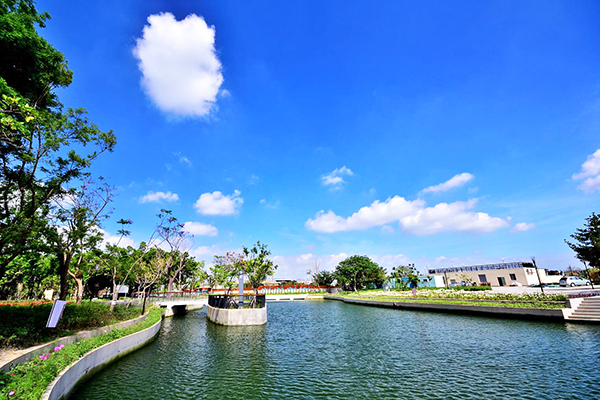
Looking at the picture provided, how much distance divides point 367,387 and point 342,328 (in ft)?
48.9

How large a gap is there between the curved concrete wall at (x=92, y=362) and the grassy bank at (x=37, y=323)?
173 cm

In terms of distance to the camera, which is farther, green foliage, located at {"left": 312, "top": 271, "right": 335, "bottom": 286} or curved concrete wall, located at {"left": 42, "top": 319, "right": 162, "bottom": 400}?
green foliage, located at {"left": 312, "top": 271, "right": 335, "bottom": 286}

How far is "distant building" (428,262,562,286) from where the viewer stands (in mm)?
64137

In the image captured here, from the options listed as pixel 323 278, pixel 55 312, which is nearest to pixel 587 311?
pixel 55 312

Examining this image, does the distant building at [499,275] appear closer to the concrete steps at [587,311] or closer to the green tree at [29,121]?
the concrete steps at [587,311]

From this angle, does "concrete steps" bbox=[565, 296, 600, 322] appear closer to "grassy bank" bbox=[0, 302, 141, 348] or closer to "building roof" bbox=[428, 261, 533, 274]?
"grassy bank" bbox=[0, 302, 141, 348]

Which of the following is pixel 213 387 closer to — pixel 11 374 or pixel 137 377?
pixel 137 377

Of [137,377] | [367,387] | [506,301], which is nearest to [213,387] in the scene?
[137,377]

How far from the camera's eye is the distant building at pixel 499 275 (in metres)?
64.1

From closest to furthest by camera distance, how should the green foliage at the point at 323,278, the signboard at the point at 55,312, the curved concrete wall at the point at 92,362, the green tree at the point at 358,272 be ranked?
the curved concrete wall at the point at 92,362
the signboard at the point at 55,312
the green tree at the point at 358,272
the green foliage at the point at 323,278

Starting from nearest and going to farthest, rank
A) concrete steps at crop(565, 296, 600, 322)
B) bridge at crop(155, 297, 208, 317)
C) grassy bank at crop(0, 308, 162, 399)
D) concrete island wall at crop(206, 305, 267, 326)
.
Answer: grassy bank at crop(0, 308, 162, 399) → concrete steps at crop(565, 296, 600, 322) → concrete island wall at crop(206, 305, 267, 326) → bridge at crop(155, 297, 208, 317)

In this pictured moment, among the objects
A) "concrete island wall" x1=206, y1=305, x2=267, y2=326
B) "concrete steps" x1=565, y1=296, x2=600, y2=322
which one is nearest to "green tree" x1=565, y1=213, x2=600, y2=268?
"concrete steps" x1=565, y1=296, x2=600, y2=322

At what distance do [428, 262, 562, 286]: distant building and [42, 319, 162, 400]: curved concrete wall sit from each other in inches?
2970

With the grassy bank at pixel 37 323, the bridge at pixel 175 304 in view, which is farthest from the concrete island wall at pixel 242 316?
the bridge at pixel 175 304
